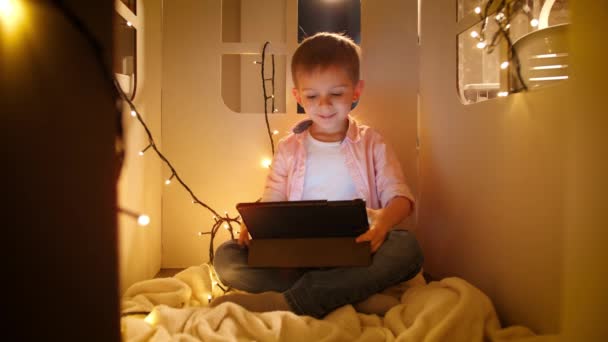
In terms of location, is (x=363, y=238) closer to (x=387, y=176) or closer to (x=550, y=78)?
(x=387, y=176)

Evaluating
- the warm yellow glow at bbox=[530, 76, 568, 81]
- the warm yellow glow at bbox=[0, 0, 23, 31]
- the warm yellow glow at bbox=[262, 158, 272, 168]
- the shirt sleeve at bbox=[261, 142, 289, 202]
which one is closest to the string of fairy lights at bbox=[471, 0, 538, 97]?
the warm yellow glow at bbox=[530, 76, 568, 81]

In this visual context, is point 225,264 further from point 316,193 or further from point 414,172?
point 414,172

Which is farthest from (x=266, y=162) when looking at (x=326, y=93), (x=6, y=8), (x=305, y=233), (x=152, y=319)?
(x=6, y=8)

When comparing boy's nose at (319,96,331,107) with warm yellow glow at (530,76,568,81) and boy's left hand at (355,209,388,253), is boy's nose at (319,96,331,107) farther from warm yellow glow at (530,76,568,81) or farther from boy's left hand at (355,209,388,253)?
warm yellow glow at (530,76,568,81)

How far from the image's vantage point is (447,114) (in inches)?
47.9

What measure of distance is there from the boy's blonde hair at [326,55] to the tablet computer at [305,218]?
41 centimetres

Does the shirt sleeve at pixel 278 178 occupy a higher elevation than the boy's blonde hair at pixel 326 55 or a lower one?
lower

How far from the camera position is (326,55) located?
120cm

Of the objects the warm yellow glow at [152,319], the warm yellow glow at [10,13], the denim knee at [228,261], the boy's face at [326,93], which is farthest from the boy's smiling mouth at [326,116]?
the warm yellow glow at [10,13]

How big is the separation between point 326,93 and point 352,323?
59 cm

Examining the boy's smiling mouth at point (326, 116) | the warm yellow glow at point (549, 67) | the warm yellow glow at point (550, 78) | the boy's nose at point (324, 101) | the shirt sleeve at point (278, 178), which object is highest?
the boy's nose at point (324, 101)

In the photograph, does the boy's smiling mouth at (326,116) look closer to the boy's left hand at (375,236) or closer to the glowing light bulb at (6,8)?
the boy's left hand at (375,236)

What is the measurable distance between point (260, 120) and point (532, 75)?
811 mm

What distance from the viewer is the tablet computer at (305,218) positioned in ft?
3.11
